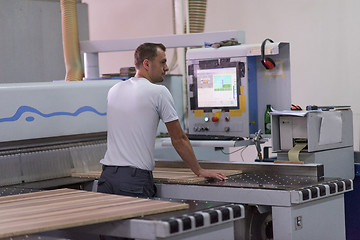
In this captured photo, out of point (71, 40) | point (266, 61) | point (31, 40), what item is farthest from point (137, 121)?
point (31, 40)

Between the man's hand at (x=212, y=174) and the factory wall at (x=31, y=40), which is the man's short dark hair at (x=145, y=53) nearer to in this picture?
the man's hand at (x=212, y=174)

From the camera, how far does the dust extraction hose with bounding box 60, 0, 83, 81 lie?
470cm

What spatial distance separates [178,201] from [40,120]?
1298 millimetres

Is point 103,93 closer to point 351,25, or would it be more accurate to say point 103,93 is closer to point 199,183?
point 199,183

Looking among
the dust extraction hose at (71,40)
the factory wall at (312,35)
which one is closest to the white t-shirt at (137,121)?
the dust extraction hose at (71,40)

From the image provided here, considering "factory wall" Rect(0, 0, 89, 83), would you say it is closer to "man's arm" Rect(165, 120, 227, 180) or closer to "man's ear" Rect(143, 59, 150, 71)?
"man's ear" Rect(143, 59, 150, 71)

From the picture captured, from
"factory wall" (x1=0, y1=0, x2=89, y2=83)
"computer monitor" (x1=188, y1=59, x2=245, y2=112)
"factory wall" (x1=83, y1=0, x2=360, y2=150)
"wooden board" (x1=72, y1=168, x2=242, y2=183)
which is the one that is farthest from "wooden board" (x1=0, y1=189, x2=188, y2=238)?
"factory wall" (x1=83, y1=0, x2=360, y2=150)

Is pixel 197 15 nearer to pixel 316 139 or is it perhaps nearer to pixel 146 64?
pixel 146 64

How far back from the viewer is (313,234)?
3.28 m

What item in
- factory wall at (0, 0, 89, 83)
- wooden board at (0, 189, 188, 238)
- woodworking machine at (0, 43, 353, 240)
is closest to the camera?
wooden board at (0, 189, 188, 238)

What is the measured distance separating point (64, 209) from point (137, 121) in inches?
36.5

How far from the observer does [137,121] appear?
3.55 metres

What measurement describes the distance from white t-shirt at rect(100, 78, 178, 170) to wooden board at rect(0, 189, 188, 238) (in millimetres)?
422

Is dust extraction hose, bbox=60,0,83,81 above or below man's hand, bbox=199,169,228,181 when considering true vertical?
above
